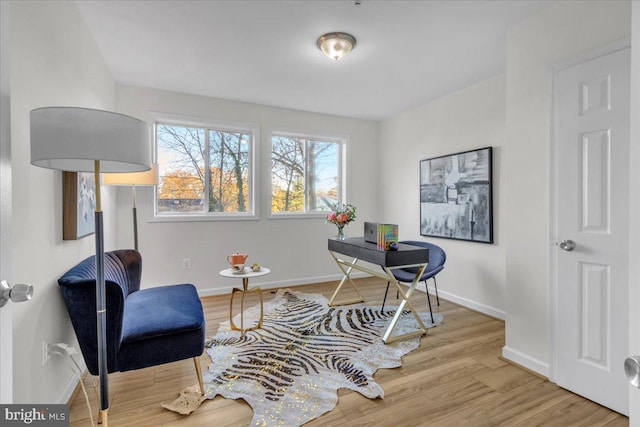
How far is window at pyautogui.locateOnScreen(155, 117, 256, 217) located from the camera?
392cm

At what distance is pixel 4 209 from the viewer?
83 cm

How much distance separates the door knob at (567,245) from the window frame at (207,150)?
11.0 ft

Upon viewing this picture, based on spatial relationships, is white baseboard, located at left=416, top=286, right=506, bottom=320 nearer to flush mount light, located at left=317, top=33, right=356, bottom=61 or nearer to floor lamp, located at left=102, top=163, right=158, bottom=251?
flush mount light, located at left=317, top=33, right=356, bottom=61

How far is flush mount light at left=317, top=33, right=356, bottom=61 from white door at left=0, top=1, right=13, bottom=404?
2112mm

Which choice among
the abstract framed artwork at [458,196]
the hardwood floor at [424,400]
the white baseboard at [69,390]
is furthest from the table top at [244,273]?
the abstract framed artwork at [458,196]

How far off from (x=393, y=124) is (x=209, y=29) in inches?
123

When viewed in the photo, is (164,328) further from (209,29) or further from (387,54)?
(387,54)

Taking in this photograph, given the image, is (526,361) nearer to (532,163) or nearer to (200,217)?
(532,163)

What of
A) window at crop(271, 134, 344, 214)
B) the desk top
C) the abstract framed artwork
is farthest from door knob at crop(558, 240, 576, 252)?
window at crop(271, 134, 344, 214)

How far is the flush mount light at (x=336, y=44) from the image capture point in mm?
2533

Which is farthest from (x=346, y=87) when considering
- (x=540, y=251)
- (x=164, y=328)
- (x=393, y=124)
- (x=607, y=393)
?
(x=607, y=393)

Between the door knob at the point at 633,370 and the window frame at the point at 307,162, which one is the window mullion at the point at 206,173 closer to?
the window frame at the point at 307,162

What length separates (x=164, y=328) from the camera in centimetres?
183

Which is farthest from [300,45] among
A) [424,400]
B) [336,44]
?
[424,400]
